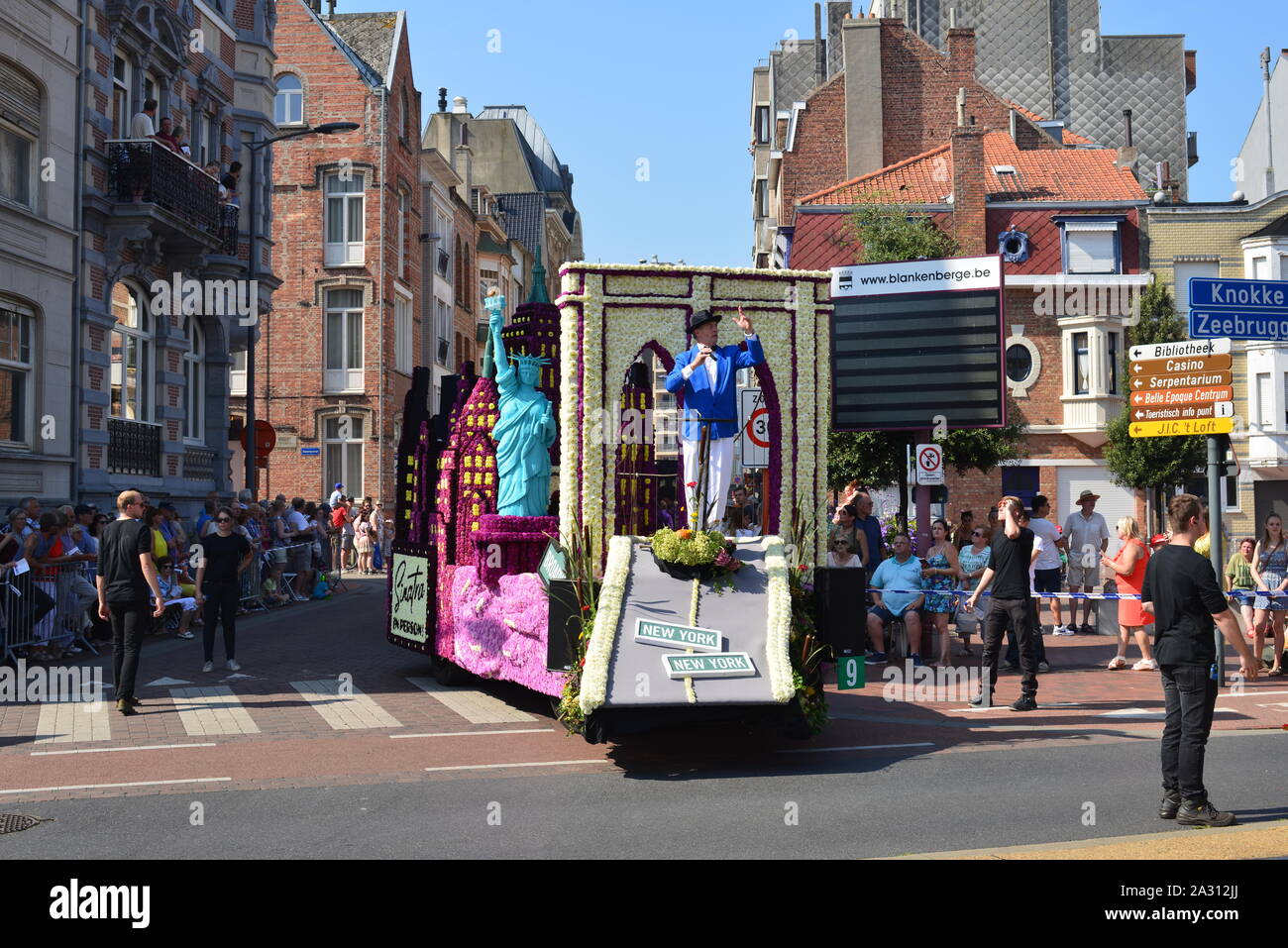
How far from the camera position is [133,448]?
21.1 metres

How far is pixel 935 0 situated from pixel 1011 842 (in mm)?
49547

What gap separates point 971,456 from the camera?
1065 inches

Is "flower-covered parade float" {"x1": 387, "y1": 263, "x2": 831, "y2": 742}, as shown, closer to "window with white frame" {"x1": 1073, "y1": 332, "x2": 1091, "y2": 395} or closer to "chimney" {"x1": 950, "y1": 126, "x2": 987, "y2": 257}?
"chimney" {"x1": 950, "y1": 126, "x2": 987, "y2": 257}

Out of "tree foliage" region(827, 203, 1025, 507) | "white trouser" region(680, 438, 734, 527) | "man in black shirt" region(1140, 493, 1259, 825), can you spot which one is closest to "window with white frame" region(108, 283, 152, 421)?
"tree foliage" region(827, 203, 1025, 507)

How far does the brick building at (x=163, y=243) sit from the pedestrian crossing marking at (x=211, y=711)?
838 cm

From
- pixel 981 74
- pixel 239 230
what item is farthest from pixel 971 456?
pixel 981 74

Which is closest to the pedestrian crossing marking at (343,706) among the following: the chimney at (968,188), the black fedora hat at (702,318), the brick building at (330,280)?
the black fedora hat at (702,318)

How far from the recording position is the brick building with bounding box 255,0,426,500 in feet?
123

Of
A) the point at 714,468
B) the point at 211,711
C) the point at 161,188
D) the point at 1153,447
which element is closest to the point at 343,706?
the point at 211,711

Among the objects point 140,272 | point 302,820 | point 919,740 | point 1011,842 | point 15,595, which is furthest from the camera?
point 140,272

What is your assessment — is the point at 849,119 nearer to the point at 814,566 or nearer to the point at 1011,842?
the point at 814,566

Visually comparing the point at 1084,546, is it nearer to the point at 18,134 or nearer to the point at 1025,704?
the point at 1025,704

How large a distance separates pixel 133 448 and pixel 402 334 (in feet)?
67.7

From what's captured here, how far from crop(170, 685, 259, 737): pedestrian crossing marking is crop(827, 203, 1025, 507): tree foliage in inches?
511
